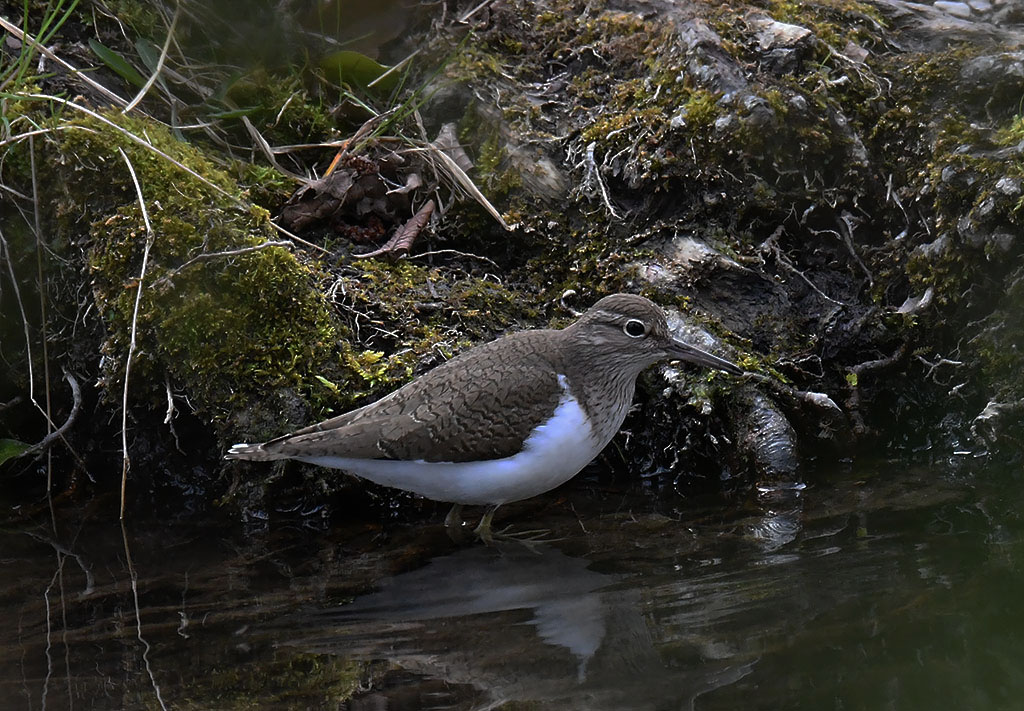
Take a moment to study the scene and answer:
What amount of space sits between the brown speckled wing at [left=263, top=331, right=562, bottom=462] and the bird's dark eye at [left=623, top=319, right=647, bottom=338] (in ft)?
1.65

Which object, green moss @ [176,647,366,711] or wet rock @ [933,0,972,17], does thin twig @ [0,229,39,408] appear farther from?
wet rock @ [933,0,972,17]

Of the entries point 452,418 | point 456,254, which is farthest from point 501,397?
point 456,254

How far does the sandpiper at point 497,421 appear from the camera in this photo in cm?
538

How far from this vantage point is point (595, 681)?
12.6ft

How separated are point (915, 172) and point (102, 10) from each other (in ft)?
18.6

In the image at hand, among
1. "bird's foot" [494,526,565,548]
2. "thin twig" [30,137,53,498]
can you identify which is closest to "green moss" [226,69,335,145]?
"thin twig" [30,137,53,498]

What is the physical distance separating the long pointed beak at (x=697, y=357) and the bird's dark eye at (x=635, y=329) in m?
0.18

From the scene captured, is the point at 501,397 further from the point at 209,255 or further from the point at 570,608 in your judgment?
the point at 209,255

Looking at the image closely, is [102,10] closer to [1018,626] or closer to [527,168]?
[527,168]

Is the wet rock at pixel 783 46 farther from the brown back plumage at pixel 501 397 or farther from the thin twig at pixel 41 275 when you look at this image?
the thin twig at pixel 41 275

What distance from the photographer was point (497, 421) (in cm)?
546

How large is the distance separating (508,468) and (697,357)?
1266 mm

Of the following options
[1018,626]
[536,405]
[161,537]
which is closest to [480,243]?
[536,405]

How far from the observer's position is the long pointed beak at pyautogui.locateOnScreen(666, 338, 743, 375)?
5664 millimetres
